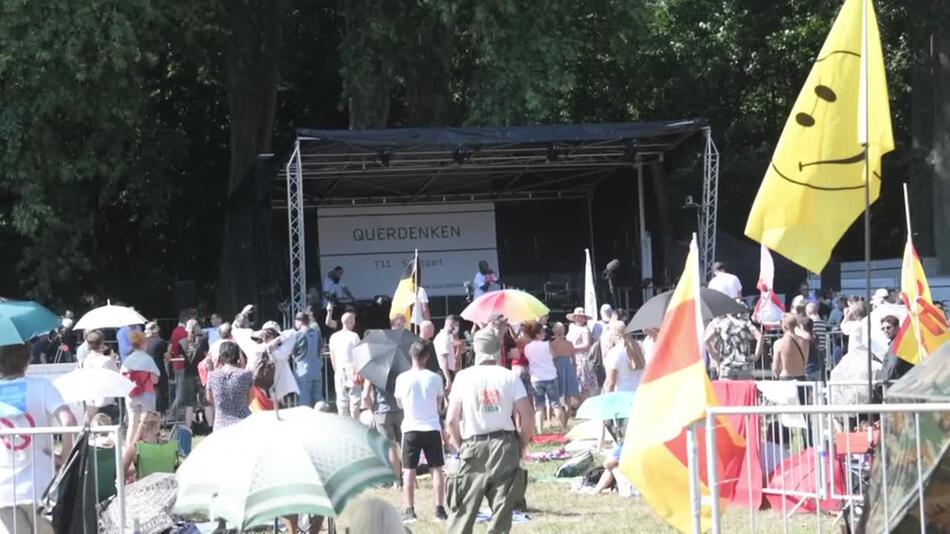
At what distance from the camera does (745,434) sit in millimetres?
9992

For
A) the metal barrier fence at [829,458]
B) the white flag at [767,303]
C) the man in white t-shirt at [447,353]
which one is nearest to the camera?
the metal barrier fence at [829,458]

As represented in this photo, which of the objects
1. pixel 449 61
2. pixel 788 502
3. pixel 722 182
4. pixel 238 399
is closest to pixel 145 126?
pixel 449 61

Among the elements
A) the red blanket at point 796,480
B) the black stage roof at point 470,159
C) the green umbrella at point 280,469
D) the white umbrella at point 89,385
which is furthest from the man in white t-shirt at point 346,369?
the green umbrella at point 280,469

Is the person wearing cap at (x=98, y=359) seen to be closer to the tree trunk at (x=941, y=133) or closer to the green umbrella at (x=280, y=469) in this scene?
the green umbrella at (x=280, y=469)

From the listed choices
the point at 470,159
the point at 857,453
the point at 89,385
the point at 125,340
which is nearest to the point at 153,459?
the point at 89,385

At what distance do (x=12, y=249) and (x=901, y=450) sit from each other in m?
25.3

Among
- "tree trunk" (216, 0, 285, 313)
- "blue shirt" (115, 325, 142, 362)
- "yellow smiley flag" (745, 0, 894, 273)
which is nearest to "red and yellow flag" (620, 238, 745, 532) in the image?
"yellow smiley flag" (745, 0, 894, 273)

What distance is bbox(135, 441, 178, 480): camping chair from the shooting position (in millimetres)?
11141

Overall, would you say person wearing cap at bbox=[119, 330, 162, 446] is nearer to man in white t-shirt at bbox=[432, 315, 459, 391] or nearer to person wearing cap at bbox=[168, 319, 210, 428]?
person wearing cap at bbox=[168, 319, 210, 428]

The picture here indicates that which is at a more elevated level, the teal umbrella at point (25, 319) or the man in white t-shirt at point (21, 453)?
the teal umbrella at point (25, 319)

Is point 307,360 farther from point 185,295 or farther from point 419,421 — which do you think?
point 185,295

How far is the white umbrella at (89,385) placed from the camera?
10180 mm

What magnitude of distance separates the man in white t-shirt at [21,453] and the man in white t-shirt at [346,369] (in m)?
7.60

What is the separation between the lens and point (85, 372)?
34.4 ft
